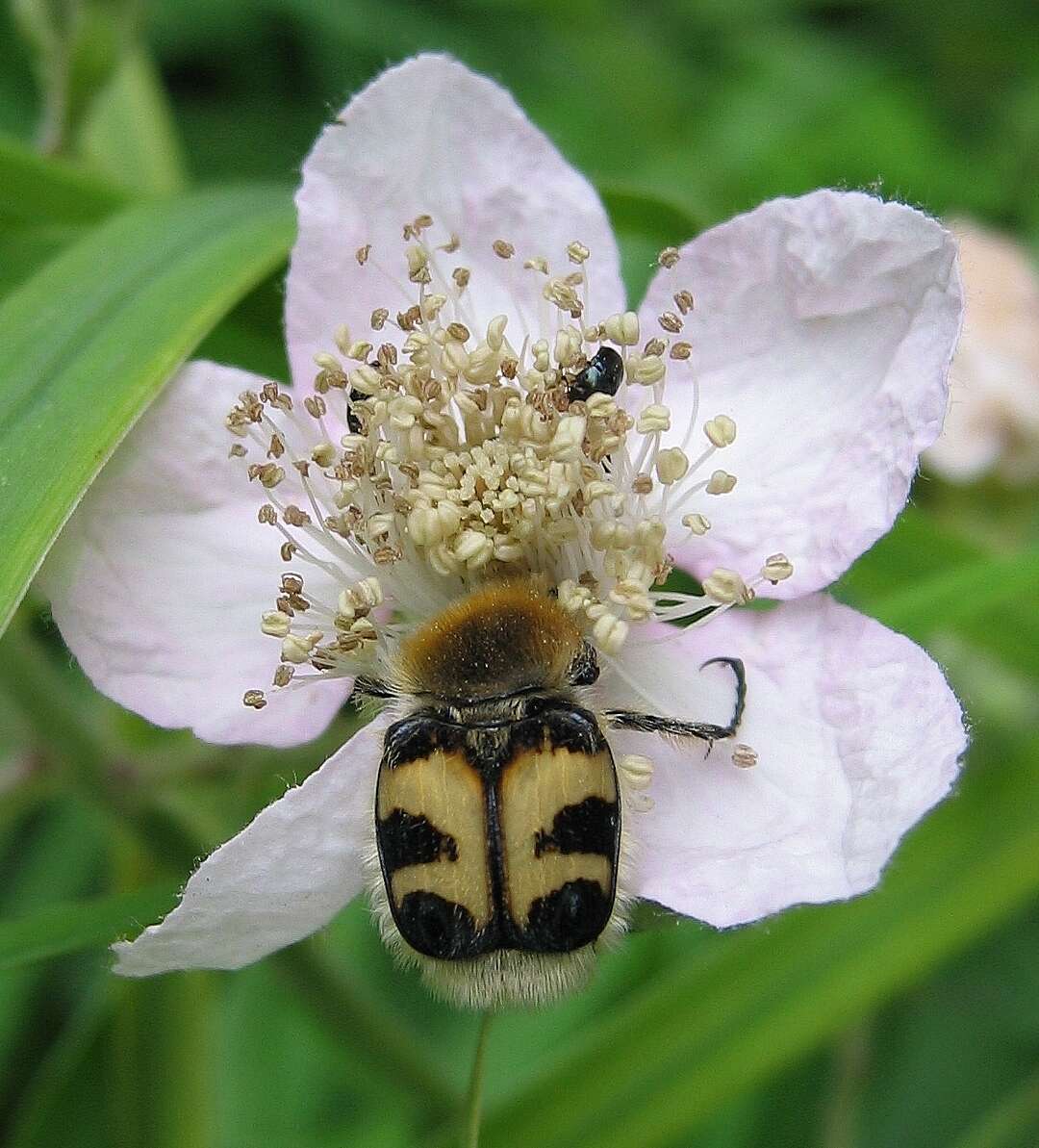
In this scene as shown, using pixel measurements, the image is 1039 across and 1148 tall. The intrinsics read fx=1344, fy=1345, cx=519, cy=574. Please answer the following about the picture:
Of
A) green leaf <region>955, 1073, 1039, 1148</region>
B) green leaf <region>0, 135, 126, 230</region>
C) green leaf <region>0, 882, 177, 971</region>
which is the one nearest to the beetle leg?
green leaf <region>0, 882, 177, 971</region>

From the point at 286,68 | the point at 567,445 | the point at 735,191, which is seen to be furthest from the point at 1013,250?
the point at 286,68

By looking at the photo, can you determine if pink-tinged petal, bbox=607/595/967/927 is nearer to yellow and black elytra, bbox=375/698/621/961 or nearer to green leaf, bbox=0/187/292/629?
yellow and black elytra, bbox=375/698/621/961

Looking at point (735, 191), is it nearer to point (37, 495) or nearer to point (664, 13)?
point (664, 13)

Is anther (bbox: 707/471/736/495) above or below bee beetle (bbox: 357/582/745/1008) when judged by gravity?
above

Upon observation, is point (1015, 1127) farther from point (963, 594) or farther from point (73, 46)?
point (73, 46)

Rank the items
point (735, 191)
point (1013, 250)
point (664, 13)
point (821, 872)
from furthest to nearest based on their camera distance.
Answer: point (664, 13) < point (735, 191) < point (1013, 250) < point (821, 872)

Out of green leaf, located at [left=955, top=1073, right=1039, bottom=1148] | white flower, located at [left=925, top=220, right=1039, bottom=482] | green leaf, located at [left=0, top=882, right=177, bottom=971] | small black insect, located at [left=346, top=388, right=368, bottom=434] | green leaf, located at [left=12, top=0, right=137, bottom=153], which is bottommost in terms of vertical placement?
green leaf, located at [left=955, top=1073, right=1039, bottom=1148]

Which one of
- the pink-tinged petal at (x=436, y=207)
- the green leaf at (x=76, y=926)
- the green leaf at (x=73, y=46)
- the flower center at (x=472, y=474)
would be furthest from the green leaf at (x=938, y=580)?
the green leaf at (x=73, y=46)
